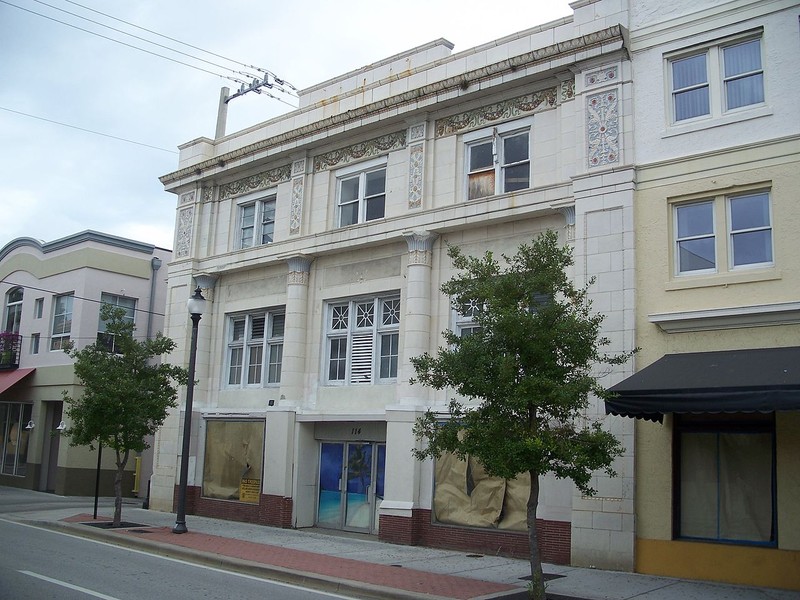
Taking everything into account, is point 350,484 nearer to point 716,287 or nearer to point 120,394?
point 120,394

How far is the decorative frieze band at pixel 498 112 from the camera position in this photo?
17.7 meters

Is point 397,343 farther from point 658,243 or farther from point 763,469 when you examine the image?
point 763,469

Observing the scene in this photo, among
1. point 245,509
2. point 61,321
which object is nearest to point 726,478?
point 245,509

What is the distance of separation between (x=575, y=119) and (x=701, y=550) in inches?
345

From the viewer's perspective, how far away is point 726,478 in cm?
1388

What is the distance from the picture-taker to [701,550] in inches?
535

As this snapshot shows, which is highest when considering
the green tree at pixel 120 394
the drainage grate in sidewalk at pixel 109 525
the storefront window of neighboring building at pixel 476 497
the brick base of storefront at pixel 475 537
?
the green tree at pixel 120 394

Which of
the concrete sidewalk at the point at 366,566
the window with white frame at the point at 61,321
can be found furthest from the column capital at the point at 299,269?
the window with white frame at the point at 61,321

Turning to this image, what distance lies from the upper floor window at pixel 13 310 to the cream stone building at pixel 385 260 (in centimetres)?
1307

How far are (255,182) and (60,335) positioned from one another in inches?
499

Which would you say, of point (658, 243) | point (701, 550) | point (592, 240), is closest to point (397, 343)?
point (592, 240)

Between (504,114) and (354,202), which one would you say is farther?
(354,202)

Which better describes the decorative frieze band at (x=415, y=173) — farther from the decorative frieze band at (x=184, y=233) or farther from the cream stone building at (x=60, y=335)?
the cream stone building at (x=60, y=335)

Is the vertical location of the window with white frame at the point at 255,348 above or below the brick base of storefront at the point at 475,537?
above
